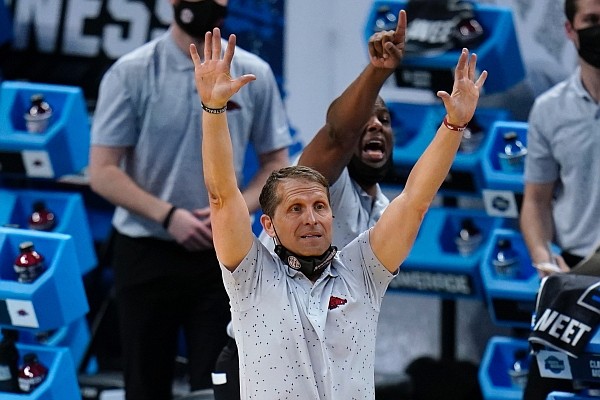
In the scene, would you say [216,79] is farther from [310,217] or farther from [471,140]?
[471,140]

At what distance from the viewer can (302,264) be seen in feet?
12.3

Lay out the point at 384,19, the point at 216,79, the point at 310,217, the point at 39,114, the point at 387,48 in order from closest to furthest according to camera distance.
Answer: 1. the point at 216,79
2. the point at 310,217
3. the point at 387,48
4. the point at 39,114
5. the point at 384,19

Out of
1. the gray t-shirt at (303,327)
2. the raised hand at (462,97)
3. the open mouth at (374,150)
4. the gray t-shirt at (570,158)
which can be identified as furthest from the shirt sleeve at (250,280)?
the gray t-shirt at (570,158)

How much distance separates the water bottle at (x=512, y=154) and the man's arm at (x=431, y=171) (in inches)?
86.5

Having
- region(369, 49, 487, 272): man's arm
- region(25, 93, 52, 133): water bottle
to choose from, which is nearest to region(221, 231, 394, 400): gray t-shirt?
region(369, 49, 487, 272): man's arm

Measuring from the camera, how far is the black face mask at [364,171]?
433 cm

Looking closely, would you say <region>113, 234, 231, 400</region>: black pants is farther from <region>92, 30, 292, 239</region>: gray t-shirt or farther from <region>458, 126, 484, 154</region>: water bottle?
<region>458, 126, 484, 154</region>: water bottle

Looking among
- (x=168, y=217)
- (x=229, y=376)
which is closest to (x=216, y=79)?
(x=229, y=376)

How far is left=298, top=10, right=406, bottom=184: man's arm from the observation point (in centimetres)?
400

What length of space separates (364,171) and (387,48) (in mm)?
480

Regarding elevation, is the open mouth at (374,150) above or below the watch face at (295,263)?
below

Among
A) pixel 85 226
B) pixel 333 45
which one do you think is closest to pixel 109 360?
pixel 85 226

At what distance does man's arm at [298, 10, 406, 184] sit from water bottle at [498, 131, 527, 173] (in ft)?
6.26

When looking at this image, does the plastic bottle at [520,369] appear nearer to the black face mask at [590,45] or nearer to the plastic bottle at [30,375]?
the black face mask at [590,45]
